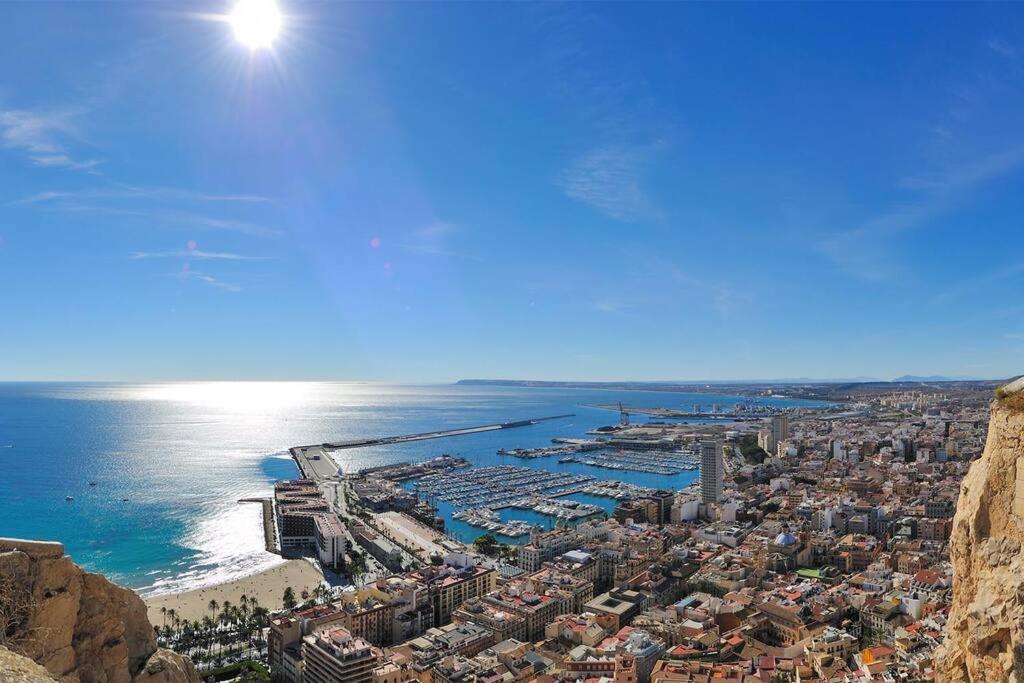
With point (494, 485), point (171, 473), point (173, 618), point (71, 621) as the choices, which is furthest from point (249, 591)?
point (171, 473)

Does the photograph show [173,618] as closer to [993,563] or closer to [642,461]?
[993,563]

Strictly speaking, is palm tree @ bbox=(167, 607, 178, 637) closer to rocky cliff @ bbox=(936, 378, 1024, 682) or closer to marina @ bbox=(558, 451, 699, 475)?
rocky cliff @ bbox=(936, 378, 1024, 682)

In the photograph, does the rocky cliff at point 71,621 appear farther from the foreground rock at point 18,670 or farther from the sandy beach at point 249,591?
the sandy beach at point 249,591

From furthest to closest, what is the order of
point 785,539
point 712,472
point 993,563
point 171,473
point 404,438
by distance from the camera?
1. point 404,438
2. point 171,473
3. point 712,472
4. point 785,539
5. point 993,563

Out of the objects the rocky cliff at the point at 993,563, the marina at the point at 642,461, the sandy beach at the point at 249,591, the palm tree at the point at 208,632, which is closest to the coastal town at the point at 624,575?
the palm tree at the point at 208,632

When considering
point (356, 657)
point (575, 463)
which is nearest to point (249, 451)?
point (575, 463)
